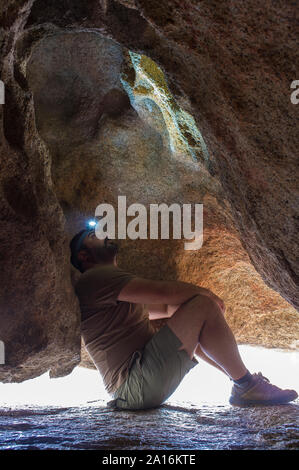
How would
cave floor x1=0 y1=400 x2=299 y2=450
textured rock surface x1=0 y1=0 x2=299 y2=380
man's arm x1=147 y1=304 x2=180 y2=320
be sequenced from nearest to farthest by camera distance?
1. cave floor x1=0 y1=400 x2=299 y2=450
2. textured rock surface x1=0 y1=0 x2=299 y2=380
3. man's arm x1=147 y1=304 x2=180 y2=320

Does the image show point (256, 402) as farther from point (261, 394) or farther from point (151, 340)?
point (151, 340)

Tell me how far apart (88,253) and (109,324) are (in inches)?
16.1

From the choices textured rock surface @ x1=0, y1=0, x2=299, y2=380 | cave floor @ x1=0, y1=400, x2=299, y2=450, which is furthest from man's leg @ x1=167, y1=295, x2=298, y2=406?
textured rock surface @ x1=0, y1=0, x2=299, y2=380

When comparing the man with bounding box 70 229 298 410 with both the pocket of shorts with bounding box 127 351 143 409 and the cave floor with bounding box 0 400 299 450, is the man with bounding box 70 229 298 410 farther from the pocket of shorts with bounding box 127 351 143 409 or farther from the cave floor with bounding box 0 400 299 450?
the cave floor with bounding box 0 400 299 450

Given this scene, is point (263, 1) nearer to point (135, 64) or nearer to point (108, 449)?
point (108, 449)

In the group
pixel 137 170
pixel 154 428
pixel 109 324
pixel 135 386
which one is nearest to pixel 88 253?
pixel 109 324

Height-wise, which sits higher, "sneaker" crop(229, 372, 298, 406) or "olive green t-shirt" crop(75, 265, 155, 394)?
"olive green t-shirt" crop(75, 265, 155, 394)

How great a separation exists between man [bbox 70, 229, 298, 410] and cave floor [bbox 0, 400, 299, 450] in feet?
0.33

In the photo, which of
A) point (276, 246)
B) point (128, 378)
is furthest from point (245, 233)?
A: point (128, 378)

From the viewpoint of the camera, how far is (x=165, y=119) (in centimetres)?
279

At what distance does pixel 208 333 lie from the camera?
2.12 m

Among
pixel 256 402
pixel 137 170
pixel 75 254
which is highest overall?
pixel 137 170

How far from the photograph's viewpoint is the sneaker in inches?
81.4

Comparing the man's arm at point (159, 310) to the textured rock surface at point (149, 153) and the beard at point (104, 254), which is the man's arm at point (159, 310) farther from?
the textured rock surface at point (149, 153)
